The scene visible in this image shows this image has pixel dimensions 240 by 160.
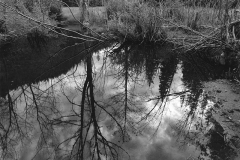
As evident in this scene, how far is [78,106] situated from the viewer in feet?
12.5

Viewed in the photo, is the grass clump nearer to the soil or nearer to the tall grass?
the tall grass

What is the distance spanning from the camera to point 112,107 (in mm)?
3783

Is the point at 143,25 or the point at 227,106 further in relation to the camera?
the point at 143,25

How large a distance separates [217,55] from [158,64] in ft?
5.50

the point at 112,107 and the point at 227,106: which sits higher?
the point at 227,106

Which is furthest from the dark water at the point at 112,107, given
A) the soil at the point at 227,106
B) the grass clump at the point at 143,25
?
the grass clump at the point at 143,25

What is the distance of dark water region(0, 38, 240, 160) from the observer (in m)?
2.71

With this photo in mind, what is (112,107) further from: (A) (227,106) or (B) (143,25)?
(B) (143,25)

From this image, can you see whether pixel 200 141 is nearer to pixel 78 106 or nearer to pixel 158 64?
pixel 78 106

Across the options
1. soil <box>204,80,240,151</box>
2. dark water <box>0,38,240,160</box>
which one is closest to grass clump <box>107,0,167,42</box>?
dark water <box>0,38,240,160</box>

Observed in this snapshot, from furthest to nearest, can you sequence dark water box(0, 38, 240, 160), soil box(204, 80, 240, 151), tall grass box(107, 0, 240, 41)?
tall grass box(107, 0, 240, 41), soil box(204, 80, 240, 151), dark water box(0, 38, 240, 160)

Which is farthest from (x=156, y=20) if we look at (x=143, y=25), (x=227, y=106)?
(x=227, y=106)

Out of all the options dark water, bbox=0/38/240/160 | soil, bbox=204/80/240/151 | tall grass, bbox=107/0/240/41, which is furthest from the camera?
tall grass, bbox=107/0/240/41

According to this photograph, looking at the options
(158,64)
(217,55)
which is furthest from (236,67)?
(158,64)
